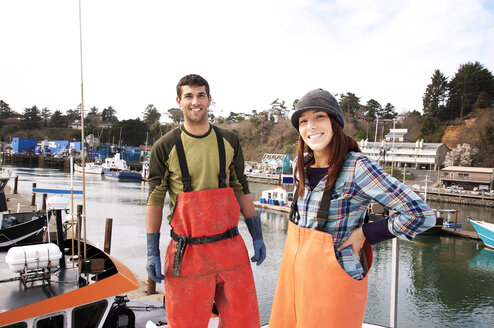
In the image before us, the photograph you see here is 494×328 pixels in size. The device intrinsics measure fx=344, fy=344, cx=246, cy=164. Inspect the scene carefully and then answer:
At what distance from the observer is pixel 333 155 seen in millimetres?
1701

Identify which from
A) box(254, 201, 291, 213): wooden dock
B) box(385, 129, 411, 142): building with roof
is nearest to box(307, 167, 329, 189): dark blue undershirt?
box(254, 201, 291, 213): wooden dock

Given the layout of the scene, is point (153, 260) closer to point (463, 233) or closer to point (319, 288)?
point (319, 288)

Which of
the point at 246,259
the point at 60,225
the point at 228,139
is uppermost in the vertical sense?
the point at 228,139

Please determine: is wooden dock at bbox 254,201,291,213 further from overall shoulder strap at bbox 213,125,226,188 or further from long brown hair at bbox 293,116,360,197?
long brown hair at bbox 293,116,360,197

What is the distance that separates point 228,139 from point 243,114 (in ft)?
266

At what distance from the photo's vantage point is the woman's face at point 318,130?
1.75 metres

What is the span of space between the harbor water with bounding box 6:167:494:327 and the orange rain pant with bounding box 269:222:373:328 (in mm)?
7855

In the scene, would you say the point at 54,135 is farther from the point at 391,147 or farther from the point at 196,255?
the point at 196,255

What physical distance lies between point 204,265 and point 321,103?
3.58ft

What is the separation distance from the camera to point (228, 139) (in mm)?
2221

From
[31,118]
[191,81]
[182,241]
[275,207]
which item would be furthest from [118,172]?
[31,118]

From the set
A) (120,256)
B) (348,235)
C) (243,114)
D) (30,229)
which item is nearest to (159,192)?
(348,235)

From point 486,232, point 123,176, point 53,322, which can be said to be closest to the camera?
point 53,322

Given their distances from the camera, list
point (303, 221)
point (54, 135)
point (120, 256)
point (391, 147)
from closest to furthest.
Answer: point (303, 221) < point (120, 256) < point (391, 147) < point (54, 135)
